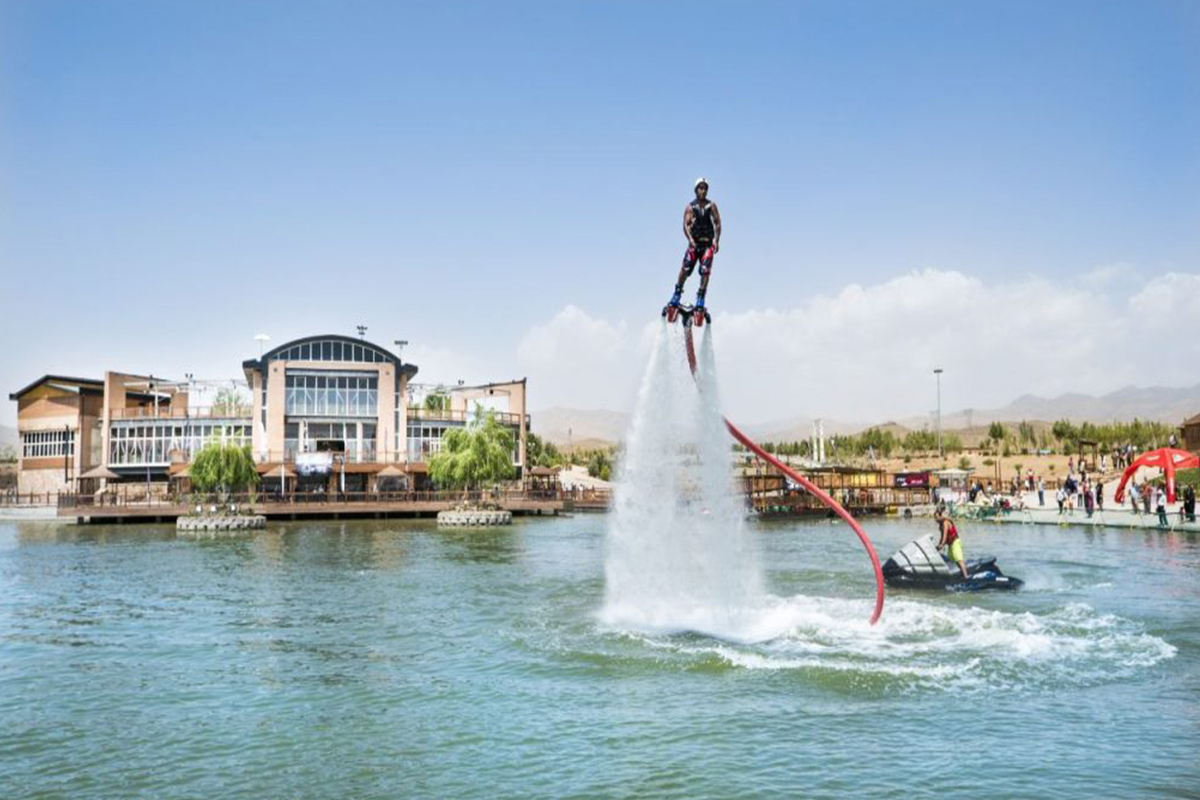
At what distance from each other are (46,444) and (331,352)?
123ft

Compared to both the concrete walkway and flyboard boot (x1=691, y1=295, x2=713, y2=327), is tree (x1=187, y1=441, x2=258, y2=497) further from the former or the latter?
flyboard boot (x1=691, y1=295, x2=713, y2=327)

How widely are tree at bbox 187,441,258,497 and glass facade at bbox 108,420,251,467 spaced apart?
560 inches

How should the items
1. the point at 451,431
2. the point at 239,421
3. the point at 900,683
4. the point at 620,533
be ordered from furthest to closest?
the point at 239,421 < the point at 451,431 < the point at 620,533 < the point at 900,683

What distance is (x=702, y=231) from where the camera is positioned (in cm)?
1848

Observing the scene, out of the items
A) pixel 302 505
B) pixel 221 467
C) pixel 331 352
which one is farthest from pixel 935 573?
pixel 331 352

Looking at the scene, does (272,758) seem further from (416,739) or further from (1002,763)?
(1002,763)

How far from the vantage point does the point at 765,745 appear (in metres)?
15.9

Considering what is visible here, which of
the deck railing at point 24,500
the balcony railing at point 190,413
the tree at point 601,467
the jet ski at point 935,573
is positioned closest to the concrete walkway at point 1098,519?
the jet ski at point 935,573

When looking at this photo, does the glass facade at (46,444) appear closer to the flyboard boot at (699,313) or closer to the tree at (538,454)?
the tree at (538,454)

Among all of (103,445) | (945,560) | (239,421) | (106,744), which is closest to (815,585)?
(945,560)

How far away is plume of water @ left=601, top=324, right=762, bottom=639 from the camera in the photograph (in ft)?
69.9

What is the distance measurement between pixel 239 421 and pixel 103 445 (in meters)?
15.3

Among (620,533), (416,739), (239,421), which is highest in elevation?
(239,421)

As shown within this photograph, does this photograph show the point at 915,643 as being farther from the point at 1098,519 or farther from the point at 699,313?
the point at 1098,519
